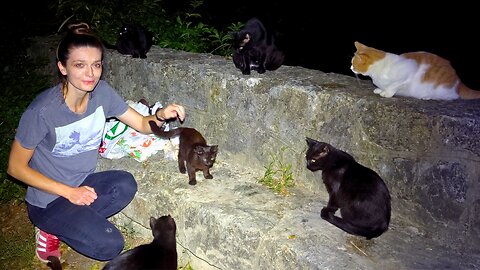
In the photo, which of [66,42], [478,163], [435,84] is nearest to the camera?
[478,163]

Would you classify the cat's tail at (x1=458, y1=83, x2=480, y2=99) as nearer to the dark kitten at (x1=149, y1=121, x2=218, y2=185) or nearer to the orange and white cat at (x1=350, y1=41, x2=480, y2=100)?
the orange and white cat at (x1=350, y1=41, x2=480, y2=100)

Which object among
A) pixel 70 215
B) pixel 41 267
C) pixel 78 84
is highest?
pixel 78 84

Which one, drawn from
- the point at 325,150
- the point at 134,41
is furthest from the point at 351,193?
the point at 134,41

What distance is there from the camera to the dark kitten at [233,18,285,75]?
3.45 m

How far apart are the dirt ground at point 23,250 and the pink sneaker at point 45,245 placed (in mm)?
144

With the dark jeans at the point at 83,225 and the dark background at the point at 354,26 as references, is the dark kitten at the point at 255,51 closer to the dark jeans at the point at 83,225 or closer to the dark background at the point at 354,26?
the dark jeans at the point at 83,225

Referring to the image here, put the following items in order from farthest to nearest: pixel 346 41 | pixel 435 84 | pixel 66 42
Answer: pixel 346 41, pixel 435 84, pixel 66 42

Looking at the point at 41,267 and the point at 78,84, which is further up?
the point at 78,84

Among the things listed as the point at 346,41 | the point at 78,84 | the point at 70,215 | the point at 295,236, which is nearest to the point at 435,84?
the point at 295,236

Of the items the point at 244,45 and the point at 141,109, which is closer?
the point at 244,45

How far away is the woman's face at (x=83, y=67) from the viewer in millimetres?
2535

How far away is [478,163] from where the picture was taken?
2.35m

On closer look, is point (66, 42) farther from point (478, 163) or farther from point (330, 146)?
point (478, 163)

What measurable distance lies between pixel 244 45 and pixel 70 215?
1847mm
